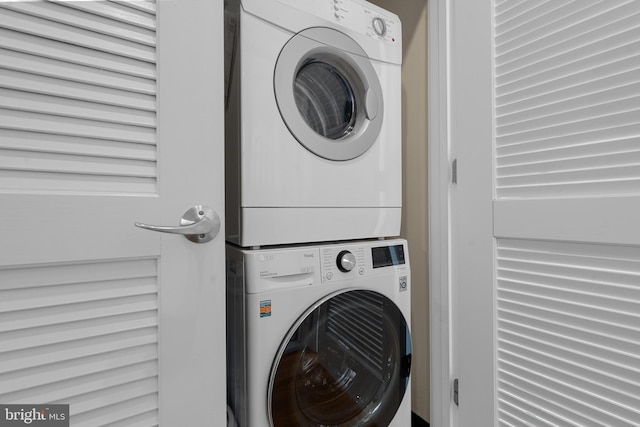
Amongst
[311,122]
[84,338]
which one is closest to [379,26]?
[311,122]

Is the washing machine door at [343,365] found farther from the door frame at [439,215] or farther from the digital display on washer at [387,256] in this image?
the door frame at [439,215]

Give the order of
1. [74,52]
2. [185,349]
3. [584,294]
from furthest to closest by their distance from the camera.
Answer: [584,294] → [185,349] → [74,52]

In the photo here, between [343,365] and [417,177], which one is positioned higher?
[417,177]

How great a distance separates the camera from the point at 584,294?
0.87 metres

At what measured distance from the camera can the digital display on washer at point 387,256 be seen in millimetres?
1131

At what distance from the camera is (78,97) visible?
641 mm

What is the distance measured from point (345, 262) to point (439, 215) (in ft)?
1.70

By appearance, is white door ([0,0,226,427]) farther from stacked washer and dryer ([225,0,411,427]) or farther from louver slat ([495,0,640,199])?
louver slat ([495,0,640,199])

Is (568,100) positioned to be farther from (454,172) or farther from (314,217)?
(314,217)

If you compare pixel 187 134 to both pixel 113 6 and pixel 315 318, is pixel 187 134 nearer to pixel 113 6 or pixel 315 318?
pixel 113 6

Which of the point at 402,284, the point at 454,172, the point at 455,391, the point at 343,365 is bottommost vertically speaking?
the point at 455,391

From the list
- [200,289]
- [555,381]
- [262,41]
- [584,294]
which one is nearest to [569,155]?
[584,294]

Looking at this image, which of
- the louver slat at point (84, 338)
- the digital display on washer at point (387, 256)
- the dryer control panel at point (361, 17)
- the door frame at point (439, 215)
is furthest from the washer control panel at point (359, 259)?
the dryer control panel at point (361, 17)

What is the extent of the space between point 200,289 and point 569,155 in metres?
1.02
